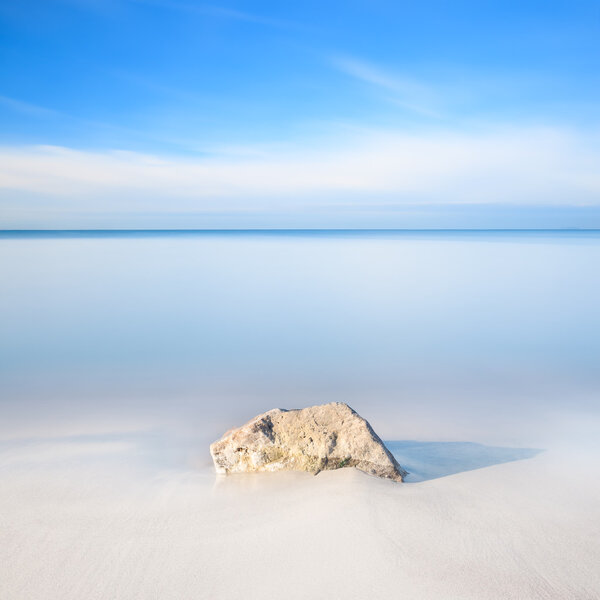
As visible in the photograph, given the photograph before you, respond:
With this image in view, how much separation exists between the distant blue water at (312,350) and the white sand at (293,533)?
1636 mm

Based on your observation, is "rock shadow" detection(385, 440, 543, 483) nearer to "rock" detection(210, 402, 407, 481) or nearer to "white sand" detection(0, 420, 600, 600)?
"white sand" detection(0, 420, 600, 600)

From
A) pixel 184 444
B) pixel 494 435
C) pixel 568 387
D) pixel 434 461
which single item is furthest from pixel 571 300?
pixel 184 444

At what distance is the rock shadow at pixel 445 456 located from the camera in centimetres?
416

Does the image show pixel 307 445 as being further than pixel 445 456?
No

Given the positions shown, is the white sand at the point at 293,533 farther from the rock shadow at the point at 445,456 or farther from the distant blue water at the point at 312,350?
the distant blue water at the point at 312,350

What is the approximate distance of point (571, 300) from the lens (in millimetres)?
14711

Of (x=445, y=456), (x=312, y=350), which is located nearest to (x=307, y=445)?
(x=445, y=456)

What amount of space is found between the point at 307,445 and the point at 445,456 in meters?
1.38

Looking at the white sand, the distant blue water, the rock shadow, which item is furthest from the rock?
the distant blue water

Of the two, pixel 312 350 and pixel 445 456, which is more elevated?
pixel 445 456

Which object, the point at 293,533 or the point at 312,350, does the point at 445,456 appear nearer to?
the point at 293,533

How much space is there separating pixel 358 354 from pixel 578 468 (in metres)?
4.60

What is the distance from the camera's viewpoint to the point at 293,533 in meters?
3.08

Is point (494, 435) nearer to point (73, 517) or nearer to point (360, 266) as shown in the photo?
point (73, 517)
